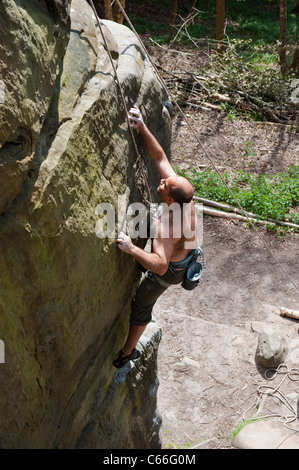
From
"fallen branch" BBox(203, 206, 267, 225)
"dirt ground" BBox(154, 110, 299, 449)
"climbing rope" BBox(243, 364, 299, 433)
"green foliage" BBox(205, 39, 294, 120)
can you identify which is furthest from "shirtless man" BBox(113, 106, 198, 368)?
"green foliage" BBox(205, 39, 294, 120)

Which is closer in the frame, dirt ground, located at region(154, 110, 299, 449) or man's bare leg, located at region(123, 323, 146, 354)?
man's bare leg, located at region(123, 323, 146, 354)

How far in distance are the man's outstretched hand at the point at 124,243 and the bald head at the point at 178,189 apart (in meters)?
0.47

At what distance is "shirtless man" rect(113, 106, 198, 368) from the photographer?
4.01 m

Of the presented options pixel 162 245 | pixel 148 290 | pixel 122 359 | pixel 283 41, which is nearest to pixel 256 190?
pixel 283 41

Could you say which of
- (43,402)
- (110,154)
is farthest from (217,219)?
(43,402)

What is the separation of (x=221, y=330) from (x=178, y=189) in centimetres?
410

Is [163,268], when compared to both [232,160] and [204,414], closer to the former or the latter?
[204,414]

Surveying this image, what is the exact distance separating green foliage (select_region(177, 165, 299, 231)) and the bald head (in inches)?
206

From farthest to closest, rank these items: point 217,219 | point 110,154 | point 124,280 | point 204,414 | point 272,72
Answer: point 272,72 → point 217,219 → point 204,414 → point 124,280 → point 110,154

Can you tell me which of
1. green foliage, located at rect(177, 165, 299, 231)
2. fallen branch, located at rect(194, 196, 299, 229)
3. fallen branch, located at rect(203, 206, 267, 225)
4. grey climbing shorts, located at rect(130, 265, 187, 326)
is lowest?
fallen branch, located at rect(203, 206, 267, 225)

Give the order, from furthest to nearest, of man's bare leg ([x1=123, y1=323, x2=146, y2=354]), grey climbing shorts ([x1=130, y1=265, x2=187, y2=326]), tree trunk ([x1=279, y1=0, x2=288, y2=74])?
tree trunk ([x1=279, y1=0, x2=288, y2=74])
man's bare leg ([x1=123, y1=323, x2=146, y2=354])
grey climbing shorts ([x1=130, y1=265, x2=187, y2=326])

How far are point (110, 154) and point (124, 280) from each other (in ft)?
3.41

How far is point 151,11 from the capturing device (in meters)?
20.0

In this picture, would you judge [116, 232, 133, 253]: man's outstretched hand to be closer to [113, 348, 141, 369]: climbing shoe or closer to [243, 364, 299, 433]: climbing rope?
[113, 348, 141, 369]: climbing shoe
